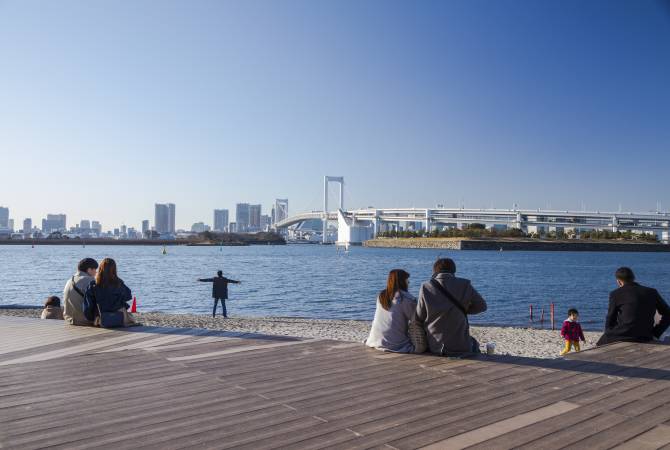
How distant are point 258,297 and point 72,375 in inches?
743

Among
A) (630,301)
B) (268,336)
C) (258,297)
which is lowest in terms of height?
(258,297)

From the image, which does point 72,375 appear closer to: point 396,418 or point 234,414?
point 234,414

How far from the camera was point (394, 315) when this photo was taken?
174 inches

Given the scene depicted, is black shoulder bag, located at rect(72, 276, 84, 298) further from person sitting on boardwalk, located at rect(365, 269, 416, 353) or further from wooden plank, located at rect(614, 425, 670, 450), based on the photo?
wooden plank, located at rect(614, 425, 670, 450)

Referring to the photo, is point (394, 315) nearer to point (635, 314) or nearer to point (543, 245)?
point (635, 314)

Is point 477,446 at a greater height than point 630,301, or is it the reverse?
point 630,301

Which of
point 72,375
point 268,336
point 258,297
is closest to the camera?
point 72,375

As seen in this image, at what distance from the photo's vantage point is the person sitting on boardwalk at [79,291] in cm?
584

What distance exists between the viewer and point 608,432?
8.55ft

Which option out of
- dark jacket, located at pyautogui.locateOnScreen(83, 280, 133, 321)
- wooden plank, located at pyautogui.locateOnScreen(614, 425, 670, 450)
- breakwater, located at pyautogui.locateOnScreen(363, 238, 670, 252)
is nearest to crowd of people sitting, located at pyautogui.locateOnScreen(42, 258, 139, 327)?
dark jacket, located at pyautogui.locateOnScreen(83, 280, 133, 321)

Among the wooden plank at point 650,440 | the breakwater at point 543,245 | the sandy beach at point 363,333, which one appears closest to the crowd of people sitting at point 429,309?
the wooden plank at point 650,440

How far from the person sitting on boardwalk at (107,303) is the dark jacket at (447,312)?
3.15 metres

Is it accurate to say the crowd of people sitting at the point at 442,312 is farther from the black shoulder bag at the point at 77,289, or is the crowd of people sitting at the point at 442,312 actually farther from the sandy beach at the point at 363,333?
the sandy beach at the point at 363,333

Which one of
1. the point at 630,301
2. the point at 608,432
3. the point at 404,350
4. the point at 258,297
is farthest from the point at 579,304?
the point at 608,432
